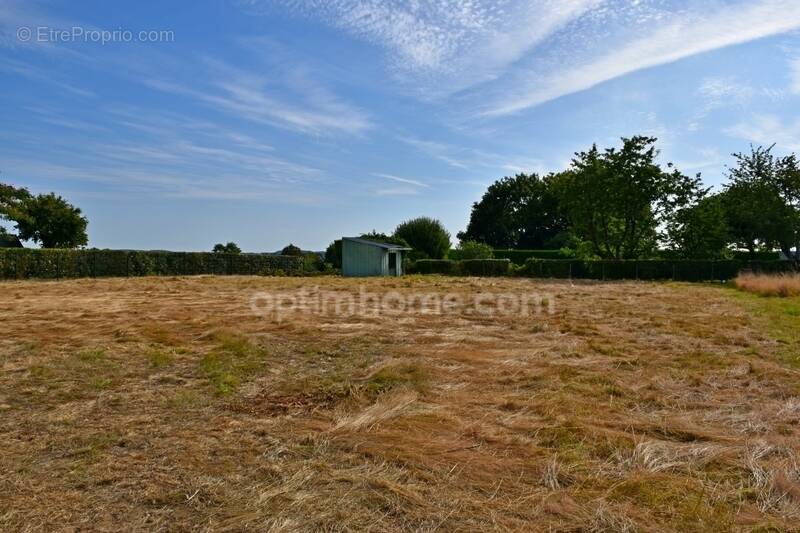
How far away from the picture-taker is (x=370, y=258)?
26266mm

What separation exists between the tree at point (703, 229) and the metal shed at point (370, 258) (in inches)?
570

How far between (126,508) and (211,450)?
2.24 ft

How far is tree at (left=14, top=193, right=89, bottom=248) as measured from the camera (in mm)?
29375

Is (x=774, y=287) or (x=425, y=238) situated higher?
Result: (x=425, y=238)

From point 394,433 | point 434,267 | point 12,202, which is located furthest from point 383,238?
point 394,433

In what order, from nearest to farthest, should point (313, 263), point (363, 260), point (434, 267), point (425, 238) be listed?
A: point (363, 260) → point (434, 267) → point (313, 263) → point (425, 238)

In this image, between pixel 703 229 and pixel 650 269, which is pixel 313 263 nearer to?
pixel 650 269

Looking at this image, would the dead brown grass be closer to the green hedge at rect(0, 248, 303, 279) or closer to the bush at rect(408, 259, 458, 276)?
the bush at rect(408, 259, 458, 276)

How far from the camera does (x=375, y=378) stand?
4.59 meters

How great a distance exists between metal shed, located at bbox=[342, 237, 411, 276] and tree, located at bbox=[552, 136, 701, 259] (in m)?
9.74

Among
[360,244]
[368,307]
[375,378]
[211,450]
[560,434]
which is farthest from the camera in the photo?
[360,244]

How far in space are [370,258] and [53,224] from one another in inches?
778

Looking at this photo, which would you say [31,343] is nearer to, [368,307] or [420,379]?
[420,379]

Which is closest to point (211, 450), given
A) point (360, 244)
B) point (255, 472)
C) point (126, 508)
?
point (255, 472)
